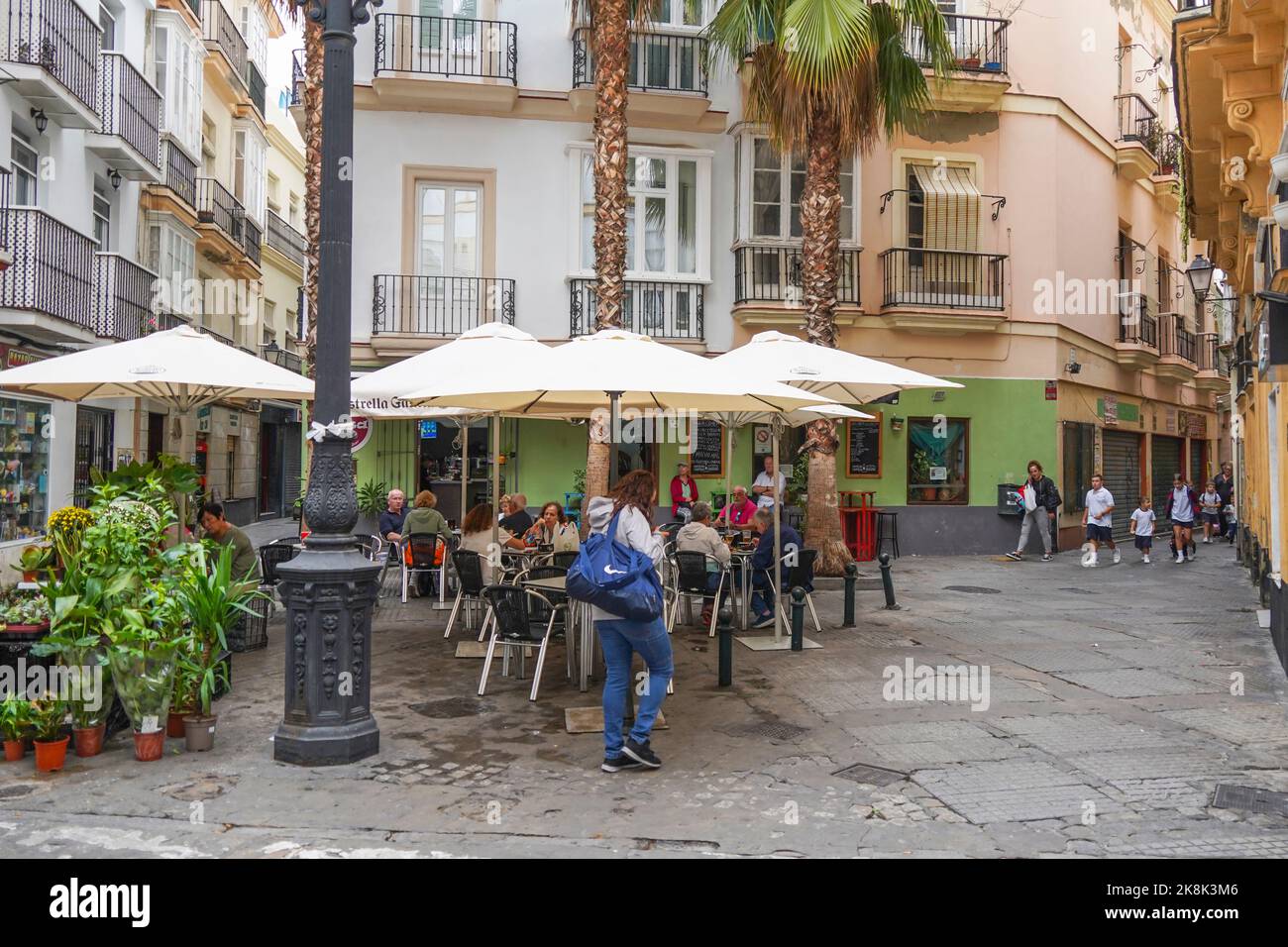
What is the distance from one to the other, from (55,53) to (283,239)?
17.0 meters

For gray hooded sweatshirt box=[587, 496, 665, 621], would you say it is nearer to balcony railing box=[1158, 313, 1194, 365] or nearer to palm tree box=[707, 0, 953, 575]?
palm tree box=[707, 0, 953, 575]

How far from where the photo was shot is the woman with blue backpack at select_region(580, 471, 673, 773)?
5773mm

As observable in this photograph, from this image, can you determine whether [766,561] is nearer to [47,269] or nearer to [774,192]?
[774,192]

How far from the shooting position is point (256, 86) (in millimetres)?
29031

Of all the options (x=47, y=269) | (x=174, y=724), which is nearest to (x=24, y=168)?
(x=47, y=269)

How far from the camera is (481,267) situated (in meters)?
17.8

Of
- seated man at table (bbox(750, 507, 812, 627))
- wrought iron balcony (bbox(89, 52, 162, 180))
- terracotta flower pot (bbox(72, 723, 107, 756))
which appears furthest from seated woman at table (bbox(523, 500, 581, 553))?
wrought iron balcony (bbox(89, 52, 162, 180))

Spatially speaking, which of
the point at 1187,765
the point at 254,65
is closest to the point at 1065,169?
the point at 1187,765

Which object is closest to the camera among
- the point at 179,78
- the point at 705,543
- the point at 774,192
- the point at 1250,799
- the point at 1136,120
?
the point at 1250,799

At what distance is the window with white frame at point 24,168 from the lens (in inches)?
603

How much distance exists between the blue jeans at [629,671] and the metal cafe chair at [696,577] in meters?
3.93

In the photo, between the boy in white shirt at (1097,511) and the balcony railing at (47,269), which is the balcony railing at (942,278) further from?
the balcony railing at (47,269)

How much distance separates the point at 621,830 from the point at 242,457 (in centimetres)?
2630
